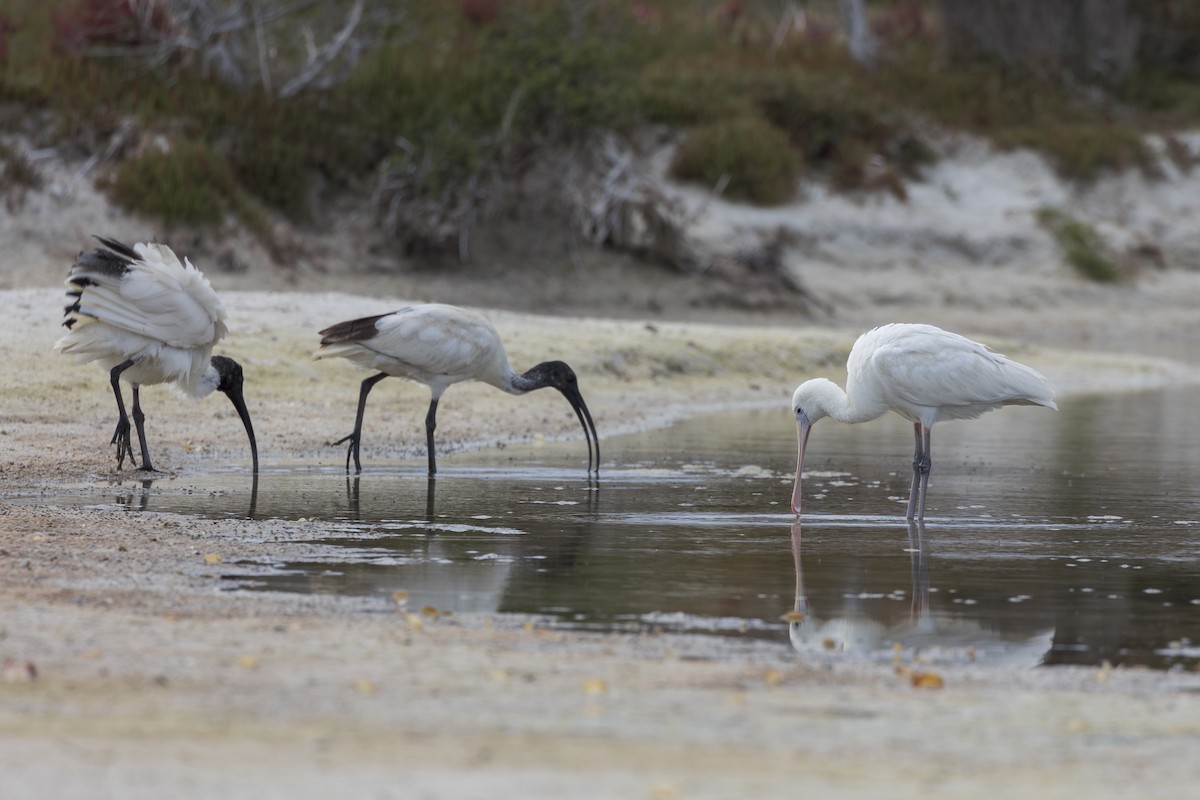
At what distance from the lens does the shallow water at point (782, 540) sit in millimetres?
6512

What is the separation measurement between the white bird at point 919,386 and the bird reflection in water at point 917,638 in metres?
2.80

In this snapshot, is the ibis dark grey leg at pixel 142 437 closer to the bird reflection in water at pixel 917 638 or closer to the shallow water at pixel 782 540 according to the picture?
the shallow water at pixel 782 540

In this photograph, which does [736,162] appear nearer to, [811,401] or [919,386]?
[811,401]

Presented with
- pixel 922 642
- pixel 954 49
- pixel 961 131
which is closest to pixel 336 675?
pixel 922 642

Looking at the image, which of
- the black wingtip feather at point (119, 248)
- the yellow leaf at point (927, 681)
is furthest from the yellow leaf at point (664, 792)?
the black wingtip feather at point (119, 248)

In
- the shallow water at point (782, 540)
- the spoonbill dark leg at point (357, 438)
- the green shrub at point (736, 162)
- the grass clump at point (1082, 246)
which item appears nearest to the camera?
the shallow water at point (782, 540)

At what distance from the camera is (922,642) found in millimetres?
6195

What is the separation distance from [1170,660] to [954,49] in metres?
30.9

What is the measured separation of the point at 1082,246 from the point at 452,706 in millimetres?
24978

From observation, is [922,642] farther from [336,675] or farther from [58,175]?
[58,175]

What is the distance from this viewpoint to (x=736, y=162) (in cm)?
2669

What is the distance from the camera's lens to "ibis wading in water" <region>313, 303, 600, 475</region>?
11.2m

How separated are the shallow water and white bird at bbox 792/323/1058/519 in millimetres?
439

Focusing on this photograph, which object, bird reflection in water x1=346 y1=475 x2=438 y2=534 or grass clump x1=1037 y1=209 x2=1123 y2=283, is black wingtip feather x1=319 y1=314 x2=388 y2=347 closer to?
bird reflection in water x1=346 y1=475 x2=438 y2=534
